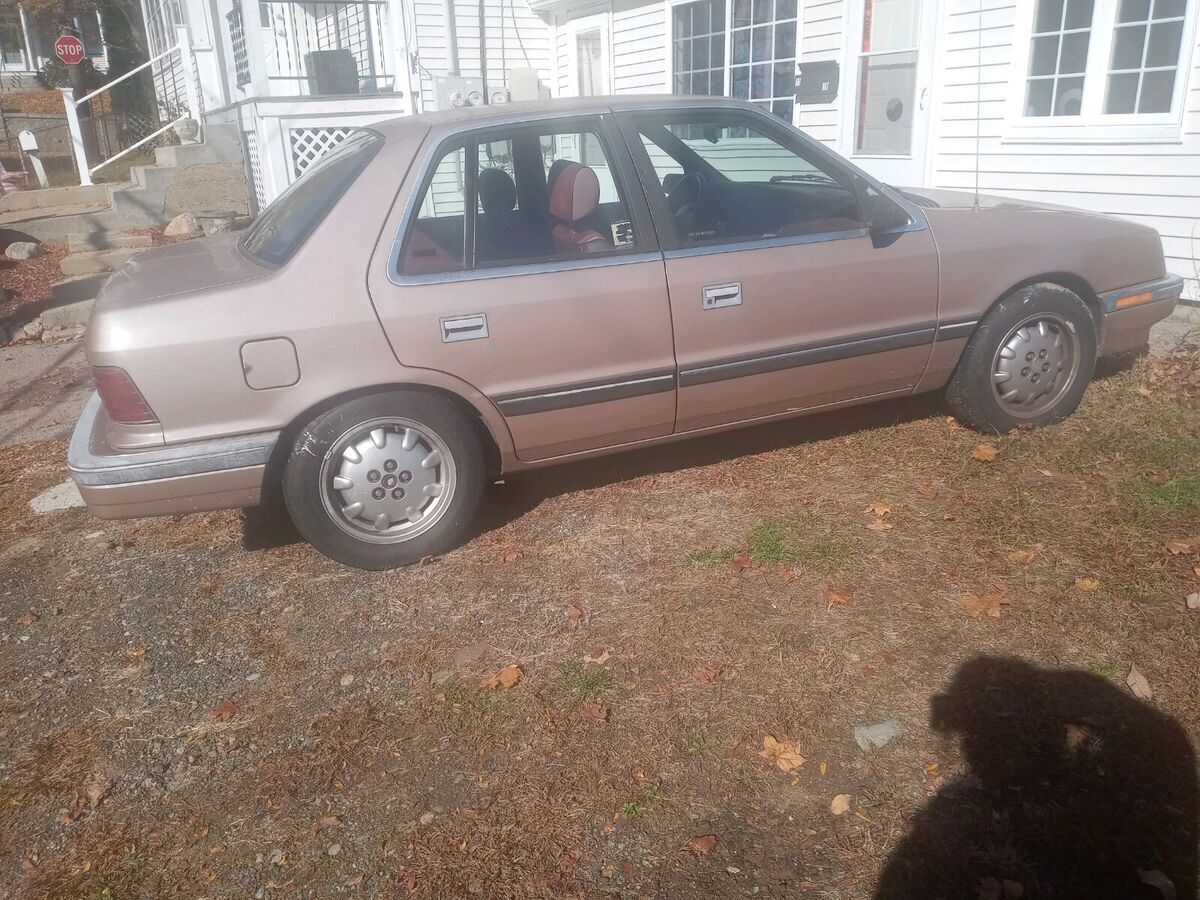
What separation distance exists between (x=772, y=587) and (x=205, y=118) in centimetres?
1375

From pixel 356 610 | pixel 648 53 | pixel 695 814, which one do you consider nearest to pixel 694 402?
pixel 356 610

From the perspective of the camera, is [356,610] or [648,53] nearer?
[356,610]

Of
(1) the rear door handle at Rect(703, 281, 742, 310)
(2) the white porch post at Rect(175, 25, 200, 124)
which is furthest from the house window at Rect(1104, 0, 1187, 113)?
(2) the white porch post at Rect(175, 25, 200, 124)

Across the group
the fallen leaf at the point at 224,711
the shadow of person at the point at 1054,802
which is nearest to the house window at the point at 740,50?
the shadow of person at the point at 1054,802

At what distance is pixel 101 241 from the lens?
11555 mm

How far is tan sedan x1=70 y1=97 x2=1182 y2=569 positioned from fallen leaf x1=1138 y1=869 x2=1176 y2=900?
2.39 metres

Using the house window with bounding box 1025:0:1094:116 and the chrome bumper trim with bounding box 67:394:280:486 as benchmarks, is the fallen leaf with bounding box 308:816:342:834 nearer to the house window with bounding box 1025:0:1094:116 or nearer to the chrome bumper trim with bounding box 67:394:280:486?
the chrome bumper trim with bounding box 67:394:280:486

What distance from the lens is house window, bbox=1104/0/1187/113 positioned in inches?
240

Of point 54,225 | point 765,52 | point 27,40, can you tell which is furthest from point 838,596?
point 27,40

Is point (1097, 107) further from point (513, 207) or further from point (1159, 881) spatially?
point (1159, 881)

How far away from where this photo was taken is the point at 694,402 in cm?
413

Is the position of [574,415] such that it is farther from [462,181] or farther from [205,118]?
[205,118]

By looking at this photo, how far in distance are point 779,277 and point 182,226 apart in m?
10.1

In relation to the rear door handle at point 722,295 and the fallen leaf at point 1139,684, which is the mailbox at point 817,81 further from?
the fallen leaf at point 1139,684
